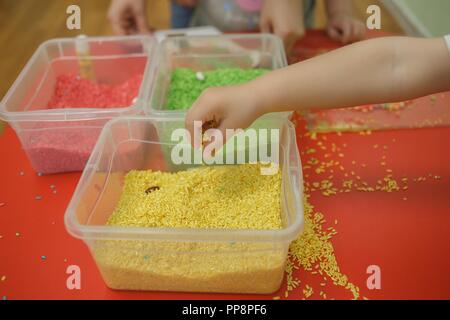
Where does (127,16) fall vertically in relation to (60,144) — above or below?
above

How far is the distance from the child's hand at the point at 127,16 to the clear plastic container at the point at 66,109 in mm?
76

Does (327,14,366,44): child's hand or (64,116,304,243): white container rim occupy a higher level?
(327,14,366,44): child's hand

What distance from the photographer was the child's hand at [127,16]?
103cm

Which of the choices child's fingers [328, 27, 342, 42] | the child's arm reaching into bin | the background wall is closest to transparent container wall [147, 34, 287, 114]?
child's fingers [328, 27, 342, 42]

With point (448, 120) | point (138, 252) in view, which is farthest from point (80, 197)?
point (448, 120)

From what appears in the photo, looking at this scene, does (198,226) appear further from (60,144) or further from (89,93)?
(89,93)

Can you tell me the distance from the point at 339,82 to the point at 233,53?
0.46 metres

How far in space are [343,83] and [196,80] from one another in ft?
1.36

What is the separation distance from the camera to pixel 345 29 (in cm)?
108

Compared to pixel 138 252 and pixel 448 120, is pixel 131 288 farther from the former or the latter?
pixel 448 120

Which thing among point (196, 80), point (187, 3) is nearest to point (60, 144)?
point (196, 80)

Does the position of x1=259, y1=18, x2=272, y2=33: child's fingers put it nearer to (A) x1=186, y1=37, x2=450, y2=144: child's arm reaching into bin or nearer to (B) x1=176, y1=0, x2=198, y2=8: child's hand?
(B) x1=176, y1=0, x2=198, y2=8: child's hand

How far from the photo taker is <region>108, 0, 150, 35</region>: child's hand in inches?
40.5

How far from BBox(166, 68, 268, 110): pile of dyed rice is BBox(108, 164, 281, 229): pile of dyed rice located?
20 cm
